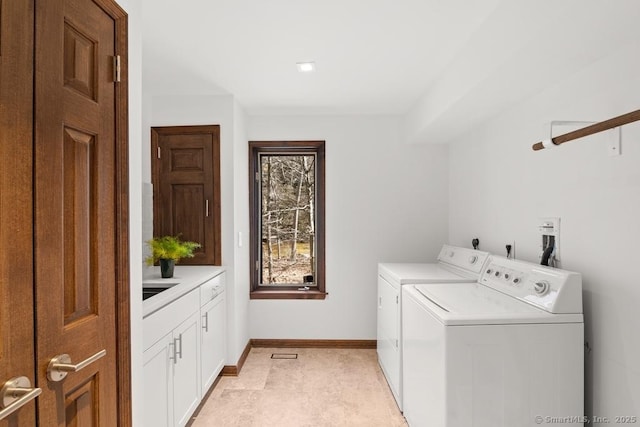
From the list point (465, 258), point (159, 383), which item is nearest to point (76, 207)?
point (159, 383)

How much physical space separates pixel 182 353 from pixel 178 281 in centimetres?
46

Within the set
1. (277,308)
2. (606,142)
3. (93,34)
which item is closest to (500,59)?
(606,142)

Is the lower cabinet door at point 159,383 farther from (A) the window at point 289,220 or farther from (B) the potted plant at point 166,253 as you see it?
(A) the window at point 289,220

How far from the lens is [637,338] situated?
5.02 feet

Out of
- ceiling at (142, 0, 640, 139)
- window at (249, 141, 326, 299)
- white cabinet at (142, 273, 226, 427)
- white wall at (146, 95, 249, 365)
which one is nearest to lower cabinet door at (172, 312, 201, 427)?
white cabinet at (142, 273, 226, 427)

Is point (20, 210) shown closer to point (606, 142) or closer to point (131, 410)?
point (131, 410)

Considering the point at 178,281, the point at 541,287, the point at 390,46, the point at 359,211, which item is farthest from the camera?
the point at 359,211

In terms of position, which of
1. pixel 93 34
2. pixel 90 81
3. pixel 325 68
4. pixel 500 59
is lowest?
pixel 90 81

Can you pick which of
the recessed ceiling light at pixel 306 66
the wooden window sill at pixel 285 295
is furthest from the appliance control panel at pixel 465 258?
the recessed ceiling light at pixel 306 66

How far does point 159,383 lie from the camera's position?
6.53ft

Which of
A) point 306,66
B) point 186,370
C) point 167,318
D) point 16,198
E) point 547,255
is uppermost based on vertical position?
point 306,66

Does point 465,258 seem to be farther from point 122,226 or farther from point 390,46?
point 122,226

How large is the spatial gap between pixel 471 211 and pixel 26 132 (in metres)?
3.05

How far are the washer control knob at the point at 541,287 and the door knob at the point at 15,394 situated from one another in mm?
1960
